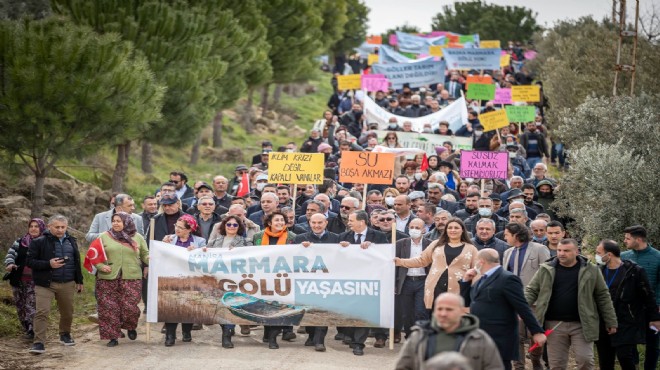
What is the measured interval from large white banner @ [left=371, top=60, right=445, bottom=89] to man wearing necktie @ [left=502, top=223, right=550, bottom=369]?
25.1m

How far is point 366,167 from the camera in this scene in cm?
1911

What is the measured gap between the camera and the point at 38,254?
46.2 ft

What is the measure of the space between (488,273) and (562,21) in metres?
49.0

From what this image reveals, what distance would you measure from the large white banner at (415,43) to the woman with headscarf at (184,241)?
47.2m

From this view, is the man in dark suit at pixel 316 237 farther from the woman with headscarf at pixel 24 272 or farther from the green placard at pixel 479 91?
the green placard at pixel 479 91

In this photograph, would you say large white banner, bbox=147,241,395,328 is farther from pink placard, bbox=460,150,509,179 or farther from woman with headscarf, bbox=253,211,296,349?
pink placard, bbox=460,150,509,179

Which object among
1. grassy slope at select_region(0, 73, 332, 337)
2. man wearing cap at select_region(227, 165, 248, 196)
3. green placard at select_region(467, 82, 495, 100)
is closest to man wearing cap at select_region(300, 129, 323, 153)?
grassy slope at select_region(0, 73, 332, 337)

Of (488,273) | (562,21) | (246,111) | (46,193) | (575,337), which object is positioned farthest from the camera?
(562,21)

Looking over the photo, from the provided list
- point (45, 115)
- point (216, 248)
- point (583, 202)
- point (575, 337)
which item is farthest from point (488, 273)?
point (45, 115)

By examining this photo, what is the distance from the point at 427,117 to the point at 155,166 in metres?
9.13

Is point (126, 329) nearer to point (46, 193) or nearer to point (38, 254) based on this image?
point (38, 254)

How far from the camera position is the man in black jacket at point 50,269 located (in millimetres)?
14039

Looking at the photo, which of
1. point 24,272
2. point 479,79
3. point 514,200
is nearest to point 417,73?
point 479,79

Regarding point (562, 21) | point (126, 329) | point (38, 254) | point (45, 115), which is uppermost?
point (562, 21)
